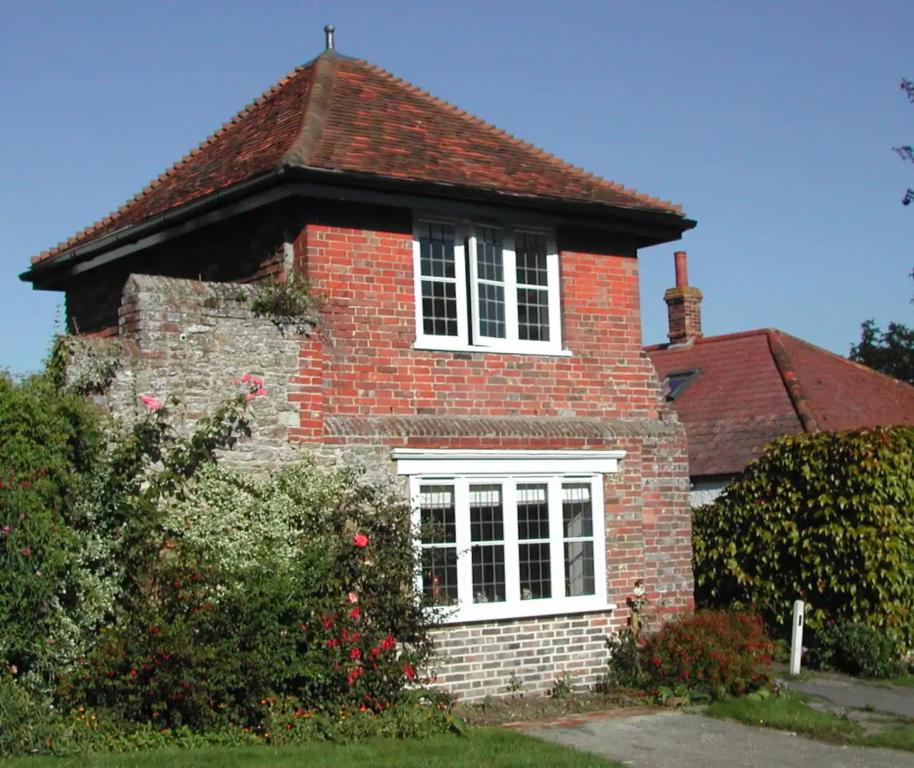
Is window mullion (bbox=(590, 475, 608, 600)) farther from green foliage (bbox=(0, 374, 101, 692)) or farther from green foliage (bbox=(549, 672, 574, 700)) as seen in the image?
green foliage (bbox=(0, 374, 101, 692))

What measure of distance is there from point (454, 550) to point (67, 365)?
4589mm

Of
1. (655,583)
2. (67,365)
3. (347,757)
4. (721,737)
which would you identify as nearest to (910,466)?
(655,583)

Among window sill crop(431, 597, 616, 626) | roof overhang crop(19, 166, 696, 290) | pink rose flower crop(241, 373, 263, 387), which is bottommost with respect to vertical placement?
window sill crop(431, 597, 616, 626)

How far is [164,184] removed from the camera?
17250 millimetres

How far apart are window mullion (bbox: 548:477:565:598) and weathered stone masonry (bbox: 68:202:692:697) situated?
0.38 metres

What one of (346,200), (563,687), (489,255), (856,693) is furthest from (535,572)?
(346,200)

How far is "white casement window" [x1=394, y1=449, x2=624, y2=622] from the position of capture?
1426 centimetres

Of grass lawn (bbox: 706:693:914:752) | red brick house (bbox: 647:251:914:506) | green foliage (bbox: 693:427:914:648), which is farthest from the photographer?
red brick house (bbox: 647:251:914:506)

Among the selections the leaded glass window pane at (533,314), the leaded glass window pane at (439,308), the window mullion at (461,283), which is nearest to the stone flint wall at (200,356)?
the leaded glass window pane at (439,308)

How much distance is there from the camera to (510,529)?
14781 millimetres

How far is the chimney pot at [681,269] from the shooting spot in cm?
2985

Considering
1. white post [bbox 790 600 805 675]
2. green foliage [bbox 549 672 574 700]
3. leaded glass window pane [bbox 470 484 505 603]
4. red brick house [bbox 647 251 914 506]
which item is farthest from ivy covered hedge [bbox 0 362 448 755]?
red brick house [bbox 647 251 914 506]

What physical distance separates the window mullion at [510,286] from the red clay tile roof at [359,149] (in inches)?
27.7

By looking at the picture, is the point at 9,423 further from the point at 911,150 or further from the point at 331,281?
the point at 911,150
